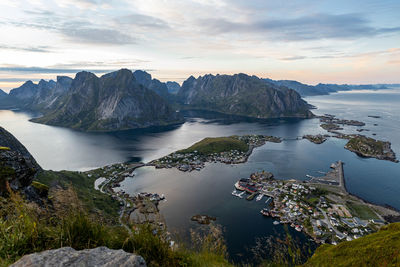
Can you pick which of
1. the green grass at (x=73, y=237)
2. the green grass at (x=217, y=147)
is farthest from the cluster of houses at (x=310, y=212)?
the green grass at (x=217, y=147)

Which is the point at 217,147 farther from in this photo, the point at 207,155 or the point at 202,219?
the point at 202,219

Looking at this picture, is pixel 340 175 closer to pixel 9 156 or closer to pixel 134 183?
pixel 134 183

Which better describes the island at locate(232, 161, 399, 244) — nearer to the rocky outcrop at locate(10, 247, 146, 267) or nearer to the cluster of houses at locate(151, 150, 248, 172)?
the cluster of houses at locate(151, 150, 248, 172)

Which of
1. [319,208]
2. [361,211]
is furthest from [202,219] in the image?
[361,211]

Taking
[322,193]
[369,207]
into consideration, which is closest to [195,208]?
[322,193]

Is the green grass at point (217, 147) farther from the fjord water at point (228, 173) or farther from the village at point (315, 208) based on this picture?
the village at point (315, 208)
